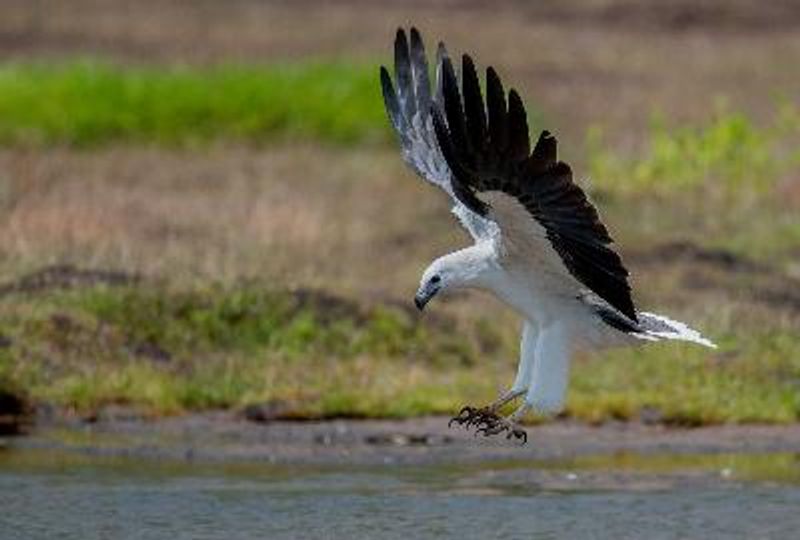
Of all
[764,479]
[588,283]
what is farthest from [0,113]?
[588,283]

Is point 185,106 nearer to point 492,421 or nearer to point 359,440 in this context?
point 359,440

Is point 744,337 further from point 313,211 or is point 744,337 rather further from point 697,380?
point 313,211

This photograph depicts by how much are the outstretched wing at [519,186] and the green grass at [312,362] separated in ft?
11.1

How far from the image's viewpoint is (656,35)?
96.0 ft

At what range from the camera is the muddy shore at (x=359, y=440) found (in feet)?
38.3

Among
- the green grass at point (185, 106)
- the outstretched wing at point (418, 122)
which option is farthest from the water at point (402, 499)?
the green grass at point (185, 106)

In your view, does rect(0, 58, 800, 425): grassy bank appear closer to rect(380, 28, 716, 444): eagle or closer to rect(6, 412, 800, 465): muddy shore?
rect(6, 412, 800, 465): muddy shore

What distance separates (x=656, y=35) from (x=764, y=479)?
61.4 feet

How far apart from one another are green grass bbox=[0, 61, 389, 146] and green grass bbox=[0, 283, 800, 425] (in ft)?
27.2

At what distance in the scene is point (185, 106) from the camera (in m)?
22.1

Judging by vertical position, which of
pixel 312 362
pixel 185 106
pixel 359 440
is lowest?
pixel 359 440

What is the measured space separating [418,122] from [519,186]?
3.61 ft

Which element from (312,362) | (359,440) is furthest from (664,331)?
(312,362)

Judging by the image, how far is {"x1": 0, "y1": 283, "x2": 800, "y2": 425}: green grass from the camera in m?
12.3
